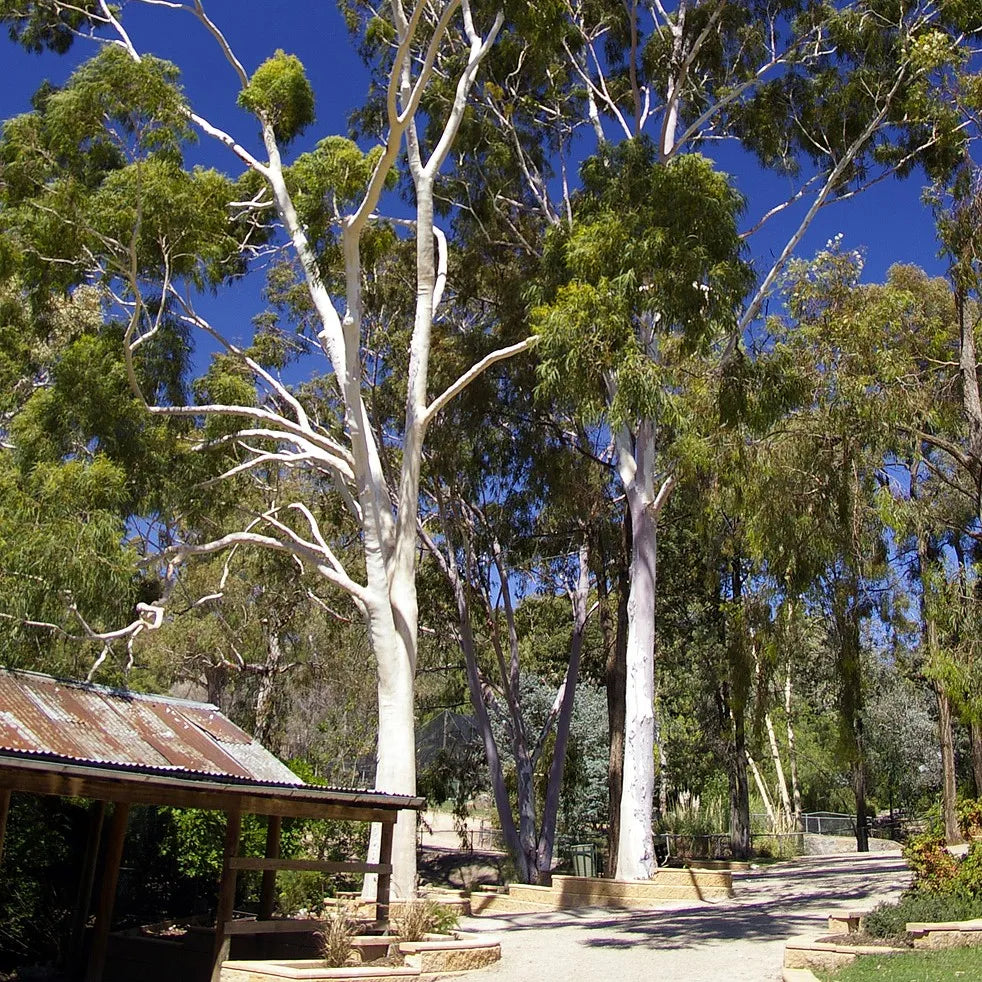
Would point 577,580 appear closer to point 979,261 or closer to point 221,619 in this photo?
point 221,619

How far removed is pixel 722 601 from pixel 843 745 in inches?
355

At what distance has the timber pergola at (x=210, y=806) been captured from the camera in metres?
7.84

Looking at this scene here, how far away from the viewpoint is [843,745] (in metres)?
16.5

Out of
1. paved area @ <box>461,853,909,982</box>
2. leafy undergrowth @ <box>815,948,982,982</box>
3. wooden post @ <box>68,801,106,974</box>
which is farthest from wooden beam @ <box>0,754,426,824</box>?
leafy undergrowth @ <box>815,948,982,982</box>

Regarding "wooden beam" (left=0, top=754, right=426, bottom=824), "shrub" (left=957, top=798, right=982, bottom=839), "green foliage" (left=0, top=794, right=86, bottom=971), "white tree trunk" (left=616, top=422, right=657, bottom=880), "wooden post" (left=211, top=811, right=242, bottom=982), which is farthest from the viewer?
"white tree trunk" (left=616, top=422, right=657, bottom=880)

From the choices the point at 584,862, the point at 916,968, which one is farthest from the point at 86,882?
the point at 584,862

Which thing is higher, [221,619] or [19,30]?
[19,30]

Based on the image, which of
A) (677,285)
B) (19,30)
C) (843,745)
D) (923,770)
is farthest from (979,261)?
(923,770)

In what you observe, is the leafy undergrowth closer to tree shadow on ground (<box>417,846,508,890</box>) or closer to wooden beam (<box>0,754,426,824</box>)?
wooden beam (<box>0,754,426,824</box>)

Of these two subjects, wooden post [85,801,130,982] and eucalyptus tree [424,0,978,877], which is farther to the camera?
eucalyptus tree [424,0,978,877]

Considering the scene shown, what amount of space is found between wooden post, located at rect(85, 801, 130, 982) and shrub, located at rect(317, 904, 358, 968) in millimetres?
2177

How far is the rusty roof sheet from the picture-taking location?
352 inches

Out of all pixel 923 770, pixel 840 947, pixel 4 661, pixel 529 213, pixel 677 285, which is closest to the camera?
pixel 840 947

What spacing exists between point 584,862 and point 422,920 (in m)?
10.8
